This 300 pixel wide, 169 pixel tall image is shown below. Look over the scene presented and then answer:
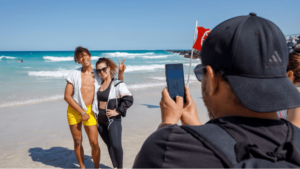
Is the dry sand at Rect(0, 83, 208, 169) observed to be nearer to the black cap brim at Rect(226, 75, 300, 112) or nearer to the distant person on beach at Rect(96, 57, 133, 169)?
the distant person on beach at Rect(96, 57, 133, 169)

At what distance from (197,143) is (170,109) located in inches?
16.5

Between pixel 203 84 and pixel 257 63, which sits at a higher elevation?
pixel 257 63

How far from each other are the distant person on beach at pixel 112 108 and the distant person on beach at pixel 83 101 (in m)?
0.12

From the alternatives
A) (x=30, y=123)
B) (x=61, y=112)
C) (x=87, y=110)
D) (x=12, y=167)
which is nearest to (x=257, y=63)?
(x=87, y=110)

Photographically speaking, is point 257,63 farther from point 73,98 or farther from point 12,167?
point 12,167

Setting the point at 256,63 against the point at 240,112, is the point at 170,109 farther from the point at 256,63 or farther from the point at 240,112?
the point at 256,63

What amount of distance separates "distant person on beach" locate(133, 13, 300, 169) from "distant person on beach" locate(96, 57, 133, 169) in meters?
2.83

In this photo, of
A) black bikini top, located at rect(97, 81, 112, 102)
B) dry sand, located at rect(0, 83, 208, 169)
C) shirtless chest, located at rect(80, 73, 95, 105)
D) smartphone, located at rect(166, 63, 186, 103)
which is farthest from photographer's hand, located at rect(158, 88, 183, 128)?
dry sand, located at rect(0, 83, 208, 169)

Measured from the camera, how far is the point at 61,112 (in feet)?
26.5

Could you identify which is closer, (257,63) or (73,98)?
Result: (257,63)

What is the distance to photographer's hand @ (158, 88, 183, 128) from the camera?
1199 millimetres

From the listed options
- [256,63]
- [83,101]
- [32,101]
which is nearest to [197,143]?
[256,63]

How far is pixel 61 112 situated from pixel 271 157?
8144 millimetres

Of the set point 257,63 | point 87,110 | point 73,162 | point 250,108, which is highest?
point 257,63
